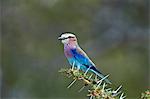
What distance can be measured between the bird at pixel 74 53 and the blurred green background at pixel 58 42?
7911 mm

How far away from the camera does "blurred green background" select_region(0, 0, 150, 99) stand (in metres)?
10.9

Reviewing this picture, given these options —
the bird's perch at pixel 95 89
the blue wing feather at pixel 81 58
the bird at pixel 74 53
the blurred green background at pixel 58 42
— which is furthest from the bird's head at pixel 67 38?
the blurred green background at pixel 58 42

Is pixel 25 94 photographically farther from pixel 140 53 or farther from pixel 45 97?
pixel 140 53

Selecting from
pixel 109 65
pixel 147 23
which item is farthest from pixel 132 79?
pixel 147 23

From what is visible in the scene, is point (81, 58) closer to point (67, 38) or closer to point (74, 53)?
point (74, 53)

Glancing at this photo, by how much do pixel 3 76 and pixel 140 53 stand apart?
2487 mm

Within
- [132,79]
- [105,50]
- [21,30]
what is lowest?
[132,79]

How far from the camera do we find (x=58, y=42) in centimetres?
1070

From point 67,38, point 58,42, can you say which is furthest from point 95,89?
point 58,42

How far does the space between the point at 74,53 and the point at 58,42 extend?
321 inches

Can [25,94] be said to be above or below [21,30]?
below

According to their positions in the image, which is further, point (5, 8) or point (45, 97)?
point (5, 8)

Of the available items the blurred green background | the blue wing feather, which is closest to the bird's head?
the blue wing feather

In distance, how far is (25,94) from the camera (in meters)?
11.0
